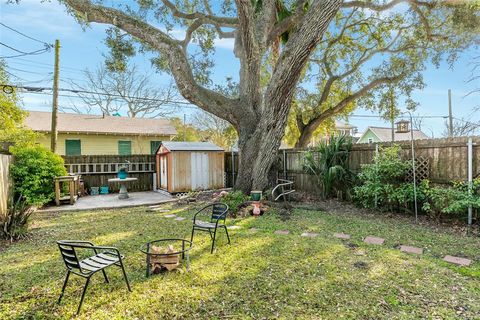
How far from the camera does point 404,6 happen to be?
9.84 meters

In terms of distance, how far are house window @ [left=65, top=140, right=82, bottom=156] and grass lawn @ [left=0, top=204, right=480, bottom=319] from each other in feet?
35.3

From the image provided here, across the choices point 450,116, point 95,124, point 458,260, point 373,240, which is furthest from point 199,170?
point 450,116

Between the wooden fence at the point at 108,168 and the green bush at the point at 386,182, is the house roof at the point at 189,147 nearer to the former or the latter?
the wooden fence at the point at 108,168

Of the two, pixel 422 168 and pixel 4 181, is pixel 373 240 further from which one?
pixel 4 181

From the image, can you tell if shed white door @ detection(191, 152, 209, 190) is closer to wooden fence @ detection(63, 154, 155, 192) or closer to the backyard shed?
the backyard shed

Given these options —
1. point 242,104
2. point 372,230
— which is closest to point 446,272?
point 372,230

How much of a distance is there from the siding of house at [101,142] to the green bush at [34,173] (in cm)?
689

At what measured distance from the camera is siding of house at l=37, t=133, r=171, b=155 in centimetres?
1377

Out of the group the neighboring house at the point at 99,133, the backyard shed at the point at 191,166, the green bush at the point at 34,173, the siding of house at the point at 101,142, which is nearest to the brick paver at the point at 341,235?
the backyard shed at the point at 191,166

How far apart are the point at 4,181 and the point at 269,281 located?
6.02m

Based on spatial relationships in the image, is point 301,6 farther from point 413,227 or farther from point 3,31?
point 3,31

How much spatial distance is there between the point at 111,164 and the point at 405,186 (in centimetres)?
1040

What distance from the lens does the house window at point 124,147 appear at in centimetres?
1503

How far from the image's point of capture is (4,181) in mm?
5645
